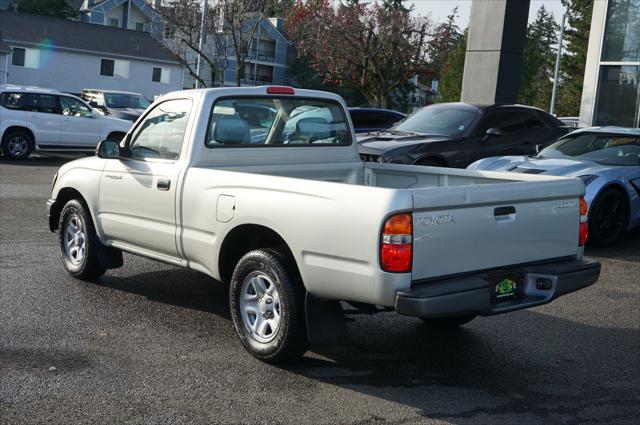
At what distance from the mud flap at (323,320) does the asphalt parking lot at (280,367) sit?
0.29m

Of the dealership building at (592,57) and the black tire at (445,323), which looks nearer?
the black tire at (445,323)

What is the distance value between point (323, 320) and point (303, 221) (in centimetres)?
66

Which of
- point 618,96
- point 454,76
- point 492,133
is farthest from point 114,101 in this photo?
point 454,76

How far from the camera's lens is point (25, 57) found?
51.2 meters

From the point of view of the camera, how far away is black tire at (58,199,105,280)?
7477 millimetres

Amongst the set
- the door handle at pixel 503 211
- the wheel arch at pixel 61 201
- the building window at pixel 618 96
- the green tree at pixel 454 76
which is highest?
the green tree at pixel 454 76

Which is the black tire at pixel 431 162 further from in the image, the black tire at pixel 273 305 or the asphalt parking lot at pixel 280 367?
the black tire at pixel 273 305

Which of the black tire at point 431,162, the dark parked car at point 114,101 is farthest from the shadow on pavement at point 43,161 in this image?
the black tire at point 431,162

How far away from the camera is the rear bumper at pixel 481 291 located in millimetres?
4730

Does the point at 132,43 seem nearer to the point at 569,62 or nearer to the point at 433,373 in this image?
the point at 569,62

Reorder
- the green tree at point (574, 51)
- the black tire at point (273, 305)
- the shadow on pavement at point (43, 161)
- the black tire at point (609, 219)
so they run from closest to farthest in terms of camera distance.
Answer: the black tire at point (273, 305), the black tire at point (609, 219), the shadow on pavement at point (43, 161), the green tree at point (574, 51)

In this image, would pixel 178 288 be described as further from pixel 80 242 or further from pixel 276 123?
pixel 276 123

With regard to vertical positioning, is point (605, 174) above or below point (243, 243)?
above

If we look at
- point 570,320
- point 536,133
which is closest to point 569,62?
point 536,133
